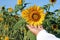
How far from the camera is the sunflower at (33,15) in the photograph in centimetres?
207

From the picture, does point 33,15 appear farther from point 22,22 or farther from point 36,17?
point 22,22

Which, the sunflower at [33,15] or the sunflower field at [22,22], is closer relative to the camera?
the sunflower at [33,15]

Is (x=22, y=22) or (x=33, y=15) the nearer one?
(x=33, y=15)

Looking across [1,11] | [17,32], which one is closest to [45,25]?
[17,32]

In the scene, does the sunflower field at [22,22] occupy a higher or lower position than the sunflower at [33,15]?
lower

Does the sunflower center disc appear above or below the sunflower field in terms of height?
above

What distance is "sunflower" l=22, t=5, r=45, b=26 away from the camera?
2.07 meters

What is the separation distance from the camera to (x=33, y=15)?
2.18 metres

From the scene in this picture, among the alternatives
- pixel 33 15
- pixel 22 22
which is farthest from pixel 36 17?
pixel 22 22

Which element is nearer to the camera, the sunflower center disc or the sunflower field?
the sunflower center disc

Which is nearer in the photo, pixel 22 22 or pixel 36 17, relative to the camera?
pixel 36 17

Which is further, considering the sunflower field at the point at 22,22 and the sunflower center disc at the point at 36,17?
the sunflower field at the point at 22,22

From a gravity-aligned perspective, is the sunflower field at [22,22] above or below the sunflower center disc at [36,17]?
below

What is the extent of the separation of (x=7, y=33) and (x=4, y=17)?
215 mm
